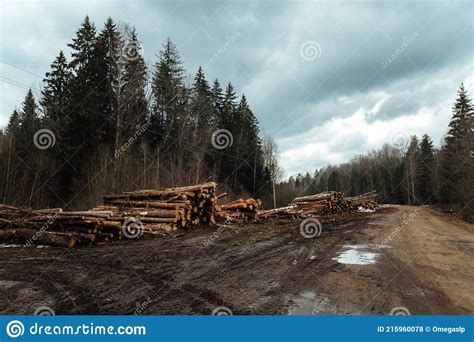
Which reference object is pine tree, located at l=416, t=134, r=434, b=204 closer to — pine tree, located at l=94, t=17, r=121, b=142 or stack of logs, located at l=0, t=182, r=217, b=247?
pine tree, located at l=94, t=17, r=121, b=142

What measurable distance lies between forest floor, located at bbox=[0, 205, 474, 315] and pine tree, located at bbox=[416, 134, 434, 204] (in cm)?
5432

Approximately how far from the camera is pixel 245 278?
6.57 m

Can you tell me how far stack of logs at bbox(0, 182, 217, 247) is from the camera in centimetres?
1156

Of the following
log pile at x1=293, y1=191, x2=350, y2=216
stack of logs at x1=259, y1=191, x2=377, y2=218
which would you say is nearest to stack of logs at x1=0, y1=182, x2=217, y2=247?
stack of logs at x1=259, y1=191, x2=377, y2=218

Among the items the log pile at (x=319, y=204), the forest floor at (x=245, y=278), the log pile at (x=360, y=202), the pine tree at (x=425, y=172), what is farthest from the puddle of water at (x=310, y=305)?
the pine tree at (x=425, y=172)

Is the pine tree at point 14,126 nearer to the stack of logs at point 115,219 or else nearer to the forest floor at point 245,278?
the stack of logs at point 115,219

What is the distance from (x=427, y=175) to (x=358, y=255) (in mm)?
61030

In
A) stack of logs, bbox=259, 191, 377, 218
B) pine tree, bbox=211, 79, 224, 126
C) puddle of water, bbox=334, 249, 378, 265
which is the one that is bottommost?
puddle of water, bbox=334, 249, 378, 265

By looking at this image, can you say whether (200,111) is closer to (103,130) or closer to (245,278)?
(103,130)

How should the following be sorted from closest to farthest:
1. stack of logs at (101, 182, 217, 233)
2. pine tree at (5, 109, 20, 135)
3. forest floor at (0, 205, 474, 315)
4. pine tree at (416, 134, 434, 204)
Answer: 1. forest floor at (0, 205, 474, 315)
2. stack of logs at (101, 182, 217, 233)
3. pine tree at (5, 109, 20, 135)
4. pine tree at (416, 134, 434, 204)

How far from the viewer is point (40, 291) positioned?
6027 mm

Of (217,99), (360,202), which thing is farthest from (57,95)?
(360,202)

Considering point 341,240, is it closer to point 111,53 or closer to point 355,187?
point 111,53

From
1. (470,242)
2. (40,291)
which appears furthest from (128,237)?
(470,242)
